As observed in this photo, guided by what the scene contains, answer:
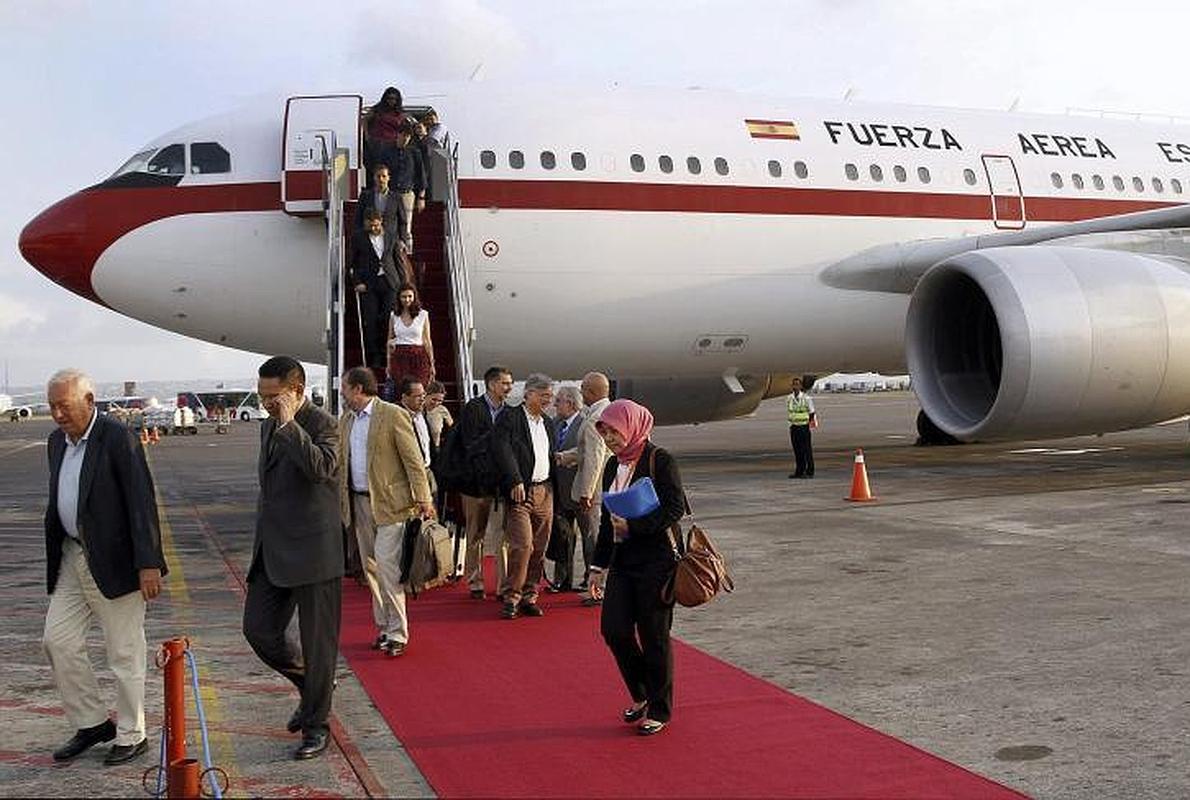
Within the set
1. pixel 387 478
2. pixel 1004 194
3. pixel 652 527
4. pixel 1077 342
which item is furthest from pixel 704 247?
pixel 652 527

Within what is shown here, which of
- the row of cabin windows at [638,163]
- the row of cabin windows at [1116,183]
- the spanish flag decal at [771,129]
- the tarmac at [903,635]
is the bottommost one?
the tarmac at [903,635]

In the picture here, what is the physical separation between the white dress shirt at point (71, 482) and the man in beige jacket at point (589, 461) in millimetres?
3176

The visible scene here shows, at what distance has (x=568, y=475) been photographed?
778 centimetres

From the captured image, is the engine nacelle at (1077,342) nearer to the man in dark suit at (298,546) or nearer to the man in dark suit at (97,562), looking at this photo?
the man in dark suit at (298,546)

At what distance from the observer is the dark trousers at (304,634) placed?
450 cm

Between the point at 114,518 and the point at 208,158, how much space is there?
8522mm

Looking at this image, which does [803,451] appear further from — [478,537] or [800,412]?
Result: [478,537]

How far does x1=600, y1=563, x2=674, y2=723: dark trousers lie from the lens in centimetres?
462

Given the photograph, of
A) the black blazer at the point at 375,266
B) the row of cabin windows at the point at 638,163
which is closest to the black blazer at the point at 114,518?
the black blazer at the point at 375,266


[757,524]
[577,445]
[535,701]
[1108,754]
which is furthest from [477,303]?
[1108,754]

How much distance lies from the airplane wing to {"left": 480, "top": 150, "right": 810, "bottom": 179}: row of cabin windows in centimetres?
127

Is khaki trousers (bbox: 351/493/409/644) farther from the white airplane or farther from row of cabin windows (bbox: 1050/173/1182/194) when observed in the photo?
row of cabin windows (bbox: 1050/173/1182/194)

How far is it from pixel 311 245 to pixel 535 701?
26.0ft

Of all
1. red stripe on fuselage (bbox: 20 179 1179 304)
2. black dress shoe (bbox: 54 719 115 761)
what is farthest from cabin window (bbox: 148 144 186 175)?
black dress shoe (bbox: 54 719 115 761)
